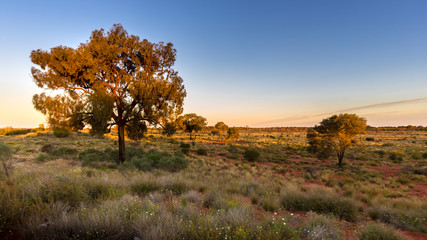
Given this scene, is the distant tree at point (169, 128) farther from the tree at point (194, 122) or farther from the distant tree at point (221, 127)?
the distant tree at point (221, 127)

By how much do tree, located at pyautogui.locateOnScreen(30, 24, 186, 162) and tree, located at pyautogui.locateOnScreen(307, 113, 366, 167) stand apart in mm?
19517

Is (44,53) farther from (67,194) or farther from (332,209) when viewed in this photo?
(332,209)

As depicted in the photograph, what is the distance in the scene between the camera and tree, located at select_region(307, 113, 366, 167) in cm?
2067

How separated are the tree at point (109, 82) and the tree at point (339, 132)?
19.5 metres

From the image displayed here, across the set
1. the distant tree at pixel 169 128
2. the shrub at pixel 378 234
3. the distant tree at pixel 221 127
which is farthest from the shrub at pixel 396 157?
the distant tree at pixel 221 127

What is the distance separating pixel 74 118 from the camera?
11133 millimetres

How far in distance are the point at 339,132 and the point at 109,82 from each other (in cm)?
2533

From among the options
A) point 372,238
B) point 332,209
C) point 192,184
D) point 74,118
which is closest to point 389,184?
point 332,209

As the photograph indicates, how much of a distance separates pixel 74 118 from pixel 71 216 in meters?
10.1

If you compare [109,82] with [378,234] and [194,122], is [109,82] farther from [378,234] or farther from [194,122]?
[194,122]

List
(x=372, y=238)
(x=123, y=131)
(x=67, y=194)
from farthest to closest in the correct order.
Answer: (x=123, y=131)
(x=67, y=194)
(x=372, y=238)

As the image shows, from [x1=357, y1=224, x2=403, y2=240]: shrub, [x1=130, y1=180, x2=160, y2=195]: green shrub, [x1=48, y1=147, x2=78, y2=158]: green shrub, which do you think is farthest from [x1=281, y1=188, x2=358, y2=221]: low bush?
[x1=48, y1=147, x2=78, y2=158]: green shrub

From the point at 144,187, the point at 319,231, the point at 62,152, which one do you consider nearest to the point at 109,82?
the point at 144,187

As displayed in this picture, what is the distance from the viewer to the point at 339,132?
20938 mm
